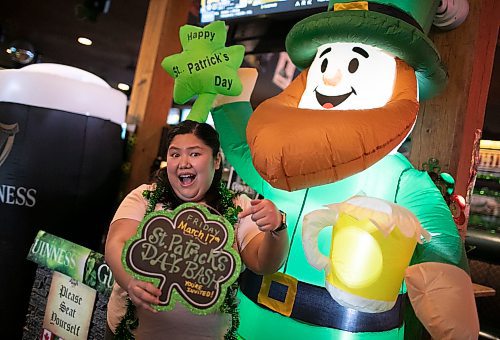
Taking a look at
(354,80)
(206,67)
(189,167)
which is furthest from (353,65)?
(189,167)

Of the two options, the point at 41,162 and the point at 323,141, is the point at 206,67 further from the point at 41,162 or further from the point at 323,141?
the point at 41,162

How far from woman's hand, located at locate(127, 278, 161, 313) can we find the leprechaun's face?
748mm

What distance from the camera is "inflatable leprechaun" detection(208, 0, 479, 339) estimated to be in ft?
3.95

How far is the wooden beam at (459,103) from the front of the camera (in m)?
1.77

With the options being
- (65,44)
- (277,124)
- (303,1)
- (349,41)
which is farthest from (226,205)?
(65,44)

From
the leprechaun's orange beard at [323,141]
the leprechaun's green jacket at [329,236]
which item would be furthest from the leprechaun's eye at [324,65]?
the leprechaun's green jacket at [329,236]

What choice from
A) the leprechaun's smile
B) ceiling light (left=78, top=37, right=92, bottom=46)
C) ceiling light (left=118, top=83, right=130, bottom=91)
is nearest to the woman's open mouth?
the leprechaun's smile

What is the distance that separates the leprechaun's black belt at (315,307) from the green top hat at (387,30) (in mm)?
716

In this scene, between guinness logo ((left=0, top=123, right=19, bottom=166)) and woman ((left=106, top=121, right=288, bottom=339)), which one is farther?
guinness logo ((left=0, top=123, right=19, bottom=166))

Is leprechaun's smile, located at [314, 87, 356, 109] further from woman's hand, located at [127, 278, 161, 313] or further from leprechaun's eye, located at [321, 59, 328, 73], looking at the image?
woman's hand, located at [127, 278, 161, 313]

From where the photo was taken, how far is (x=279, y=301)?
55.6 inches

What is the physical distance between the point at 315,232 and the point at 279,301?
27 cm

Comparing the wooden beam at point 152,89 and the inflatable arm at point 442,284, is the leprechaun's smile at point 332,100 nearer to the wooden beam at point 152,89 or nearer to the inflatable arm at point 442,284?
the inflatable arm at point 442,284

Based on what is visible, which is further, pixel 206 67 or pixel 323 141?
pixel 206 67
